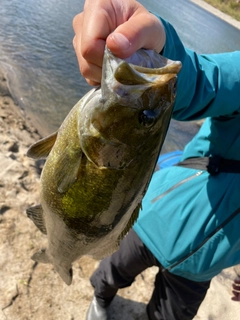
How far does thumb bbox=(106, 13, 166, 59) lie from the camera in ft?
3.53

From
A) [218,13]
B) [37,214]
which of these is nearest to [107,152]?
[37,214]

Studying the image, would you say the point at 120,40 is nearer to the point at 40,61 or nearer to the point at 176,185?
the point at 176,185

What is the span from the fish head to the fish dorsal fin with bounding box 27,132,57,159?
278mm

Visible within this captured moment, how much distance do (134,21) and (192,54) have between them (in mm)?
756

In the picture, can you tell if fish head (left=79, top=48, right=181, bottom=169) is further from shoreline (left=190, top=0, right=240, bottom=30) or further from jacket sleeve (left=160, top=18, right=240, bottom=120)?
shoreline (left=190, top=0, right=240, bottom=30)

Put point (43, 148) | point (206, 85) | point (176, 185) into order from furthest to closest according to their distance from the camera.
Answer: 1. point (176, 185)
2. point (206, 85)
3. point (43, 148)

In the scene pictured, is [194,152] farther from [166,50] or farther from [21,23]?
[21,23]

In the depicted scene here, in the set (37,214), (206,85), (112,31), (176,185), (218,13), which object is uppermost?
(112,31)

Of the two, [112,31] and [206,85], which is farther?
[206,85]

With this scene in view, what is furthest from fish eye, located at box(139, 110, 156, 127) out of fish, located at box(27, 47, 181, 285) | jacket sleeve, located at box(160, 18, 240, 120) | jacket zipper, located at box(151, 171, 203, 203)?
jacket zipper, located at box(151, 171, 203, 203)

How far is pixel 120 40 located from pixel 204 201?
1.52 meters

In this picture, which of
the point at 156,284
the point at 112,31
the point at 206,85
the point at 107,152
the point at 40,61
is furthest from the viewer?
the point at 40,61

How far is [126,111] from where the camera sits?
124cm

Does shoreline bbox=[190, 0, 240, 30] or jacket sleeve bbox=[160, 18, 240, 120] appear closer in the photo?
jacket sleeve bbox=[160, 18, 240, 120]
